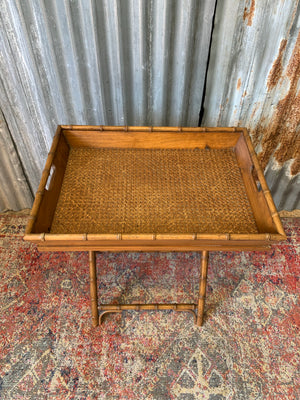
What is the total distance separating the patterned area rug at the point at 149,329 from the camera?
163 centimetres

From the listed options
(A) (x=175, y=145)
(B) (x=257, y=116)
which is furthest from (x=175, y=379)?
(B) (x=257, y=116)

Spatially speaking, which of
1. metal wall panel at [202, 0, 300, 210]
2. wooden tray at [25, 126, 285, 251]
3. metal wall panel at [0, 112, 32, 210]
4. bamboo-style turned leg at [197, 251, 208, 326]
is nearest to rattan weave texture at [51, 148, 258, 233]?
wooden tray at [25, 126, 285, 251]

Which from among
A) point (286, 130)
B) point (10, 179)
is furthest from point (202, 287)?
point (10, 179)

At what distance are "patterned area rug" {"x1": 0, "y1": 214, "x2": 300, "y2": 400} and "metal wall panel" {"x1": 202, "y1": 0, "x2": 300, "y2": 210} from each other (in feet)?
2.47

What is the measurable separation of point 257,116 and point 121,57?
35.4 inches

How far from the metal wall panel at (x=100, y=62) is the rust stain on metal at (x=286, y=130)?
48cm

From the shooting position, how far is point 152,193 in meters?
1.62

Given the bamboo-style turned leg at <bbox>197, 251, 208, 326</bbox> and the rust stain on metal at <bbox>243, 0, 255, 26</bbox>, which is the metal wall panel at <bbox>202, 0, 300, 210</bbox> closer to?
the rust stain on metal at <bbox>243, 0, 255, 26</bbox>

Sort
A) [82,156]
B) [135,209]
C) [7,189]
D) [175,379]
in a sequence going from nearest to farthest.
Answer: [135,209], [175,379], [82,156], [7,189]

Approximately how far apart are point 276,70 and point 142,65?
0.75 meters

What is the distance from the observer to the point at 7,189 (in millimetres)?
2354

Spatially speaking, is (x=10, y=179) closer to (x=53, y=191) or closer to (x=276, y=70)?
(x=53, y=191)

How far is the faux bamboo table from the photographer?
1336 millimetres

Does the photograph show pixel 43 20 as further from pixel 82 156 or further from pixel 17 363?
pixel 17 363
